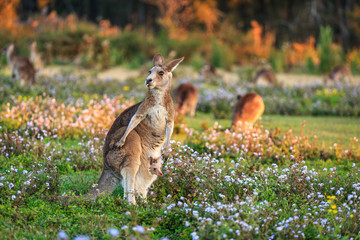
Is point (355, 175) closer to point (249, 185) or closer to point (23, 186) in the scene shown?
point (249, 185)

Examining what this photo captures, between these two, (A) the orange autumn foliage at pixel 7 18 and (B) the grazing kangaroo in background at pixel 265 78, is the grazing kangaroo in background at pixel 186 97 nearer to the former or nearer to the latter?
(B) the grazing kangaroo in background at pixel 265 78

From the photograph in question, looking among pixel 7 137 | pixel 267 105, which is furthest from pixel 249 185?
pixel 267 105

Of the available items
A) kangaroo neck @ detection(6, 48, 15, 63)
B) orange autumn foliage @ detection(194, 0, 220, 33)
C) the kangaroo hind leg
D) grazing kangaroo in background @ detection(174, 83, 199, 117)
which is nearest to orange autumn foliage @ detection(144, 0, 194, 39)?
orange autumn foliage @ detection(194, 0, 220, 33)

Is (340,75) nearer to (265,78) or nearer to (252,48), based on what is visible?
(265,78)

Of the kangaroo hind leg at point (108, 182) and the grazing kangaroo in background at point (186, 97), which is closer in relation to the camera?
the kangaroo hind leg at point (108, 182)

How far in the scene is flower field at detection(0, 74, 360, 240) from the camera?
4414 mm

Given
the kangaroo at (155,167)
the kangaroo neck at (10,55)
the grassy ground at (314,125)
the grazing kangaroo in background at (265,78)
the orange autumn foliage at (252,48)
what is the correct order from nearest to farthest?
the kangaroo at (155,167)
the grassy ground at (314,125)
the kangaroo neck at (10,55)
the grazing kangaroo in background at (265,78)
the orange autumn foliage at (252,48)

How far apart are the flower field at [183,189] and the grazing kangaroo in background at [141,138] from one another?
21 cm

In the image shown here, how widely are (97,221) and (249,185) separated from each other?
72.7 inches

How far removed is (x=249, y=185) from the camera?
566 cm

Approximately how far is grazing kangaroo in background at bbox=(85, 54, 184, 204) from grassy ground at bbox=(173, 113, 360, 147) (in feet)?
11.7

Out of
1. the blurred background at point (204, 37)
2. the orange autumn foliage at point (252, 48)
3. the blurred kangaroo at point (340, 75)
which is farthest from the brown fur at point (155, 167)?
the orange autumn foliage at point (252, 48)

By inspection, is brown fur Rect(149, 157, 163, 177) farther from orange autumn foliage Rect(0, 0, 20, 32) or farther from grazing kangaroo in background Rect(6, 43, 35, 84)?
orange autumn foliage Rect(0, 0, 20, 32)

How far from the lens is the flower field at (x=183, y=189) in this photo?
441cm
